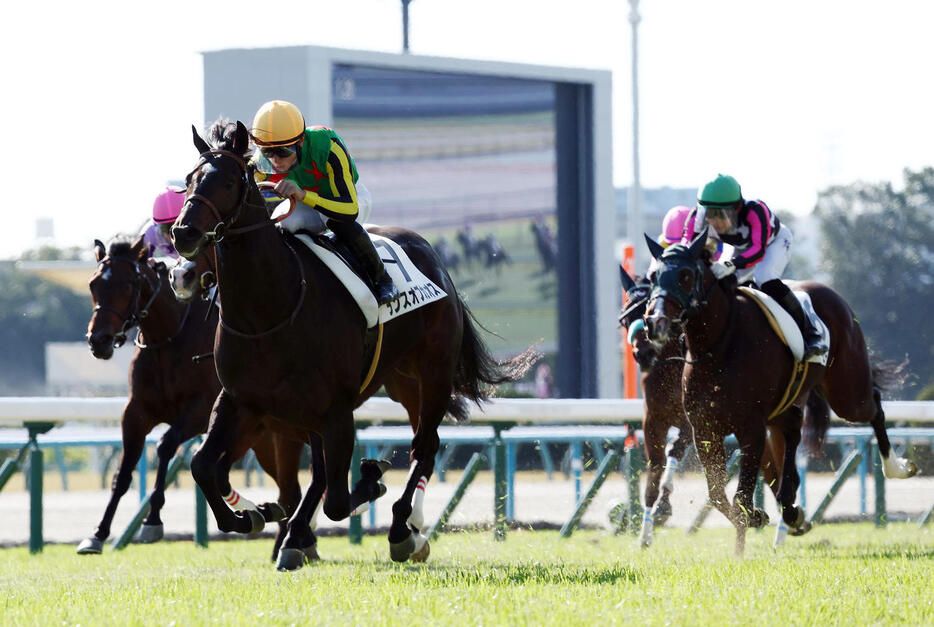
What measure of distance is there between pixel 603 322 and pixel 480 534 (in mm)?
9359

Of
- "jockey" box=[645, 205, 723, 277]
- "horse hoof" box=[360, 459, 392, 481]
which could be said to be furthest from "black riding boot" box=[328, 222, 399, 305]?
"jockey" box=[645, 205, 723, 277]

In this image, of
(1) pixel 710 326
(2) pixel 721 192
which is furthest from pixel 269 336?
(2) pixel 721 192

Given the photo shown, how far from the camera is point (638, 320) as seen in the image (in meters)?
9.01

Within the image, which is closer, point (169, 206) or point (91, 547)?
point (91, 547)

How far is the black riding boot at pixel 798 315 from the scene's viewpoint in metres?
7.96

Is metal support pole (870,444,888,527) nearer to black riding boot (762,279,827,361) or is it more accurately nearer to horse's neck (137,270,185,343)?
black riding boot (762,279,827,361)

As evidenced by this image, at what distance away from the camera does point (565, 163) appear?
19750 millimetres

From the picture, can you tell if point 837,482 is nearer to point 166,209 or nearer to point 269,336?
point 166,209

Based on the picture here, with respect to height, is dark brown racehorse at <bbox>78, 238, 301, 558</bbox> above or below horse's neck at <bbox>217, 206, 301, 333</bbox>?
below

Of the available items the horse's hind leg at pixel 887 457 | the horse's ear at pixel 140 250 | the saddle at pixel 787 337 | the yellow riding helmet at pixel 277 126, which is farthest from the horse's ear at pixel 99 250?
the horse's hind leg at pixel 887 457

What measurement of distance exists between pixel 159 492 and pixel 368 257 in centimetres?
203

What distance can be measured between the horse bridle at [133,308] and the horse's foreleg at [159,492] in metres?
0.56

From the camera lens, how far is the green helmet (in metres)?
7.88

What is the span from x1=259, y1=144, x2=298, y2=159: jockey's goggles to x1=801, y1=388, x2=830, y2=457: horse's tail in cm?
415
